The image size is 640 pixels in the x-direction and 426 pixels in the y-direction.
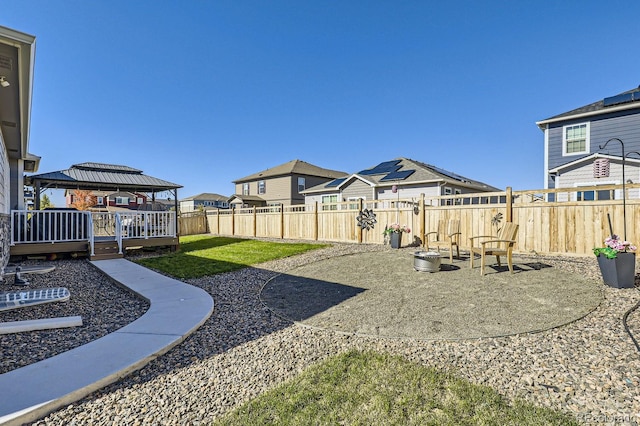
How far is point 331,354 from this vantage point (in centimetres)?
320

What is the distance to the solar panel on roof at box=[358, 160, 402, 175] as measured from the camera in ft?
66.1

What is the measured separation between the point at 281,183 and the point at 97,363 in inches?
1065

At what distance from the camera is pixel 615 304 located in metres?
4.32

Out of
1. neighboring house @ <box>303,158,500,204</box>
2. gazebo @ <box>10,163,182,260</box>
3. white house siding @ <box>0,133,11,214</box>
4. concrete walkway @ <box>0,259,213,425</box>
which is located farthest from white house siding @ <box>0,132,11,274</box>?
neighboring house @ <box>303,158,500,204</box>

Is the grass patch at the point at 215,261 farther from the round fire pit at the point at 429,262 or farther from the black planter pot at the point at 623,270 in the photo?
the black planter pot at the point at 623,270

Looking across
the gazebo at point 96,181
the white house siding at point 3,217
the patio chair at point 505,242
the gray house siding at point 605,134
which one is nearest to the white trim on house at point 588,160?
the gray house siding at point 605,134

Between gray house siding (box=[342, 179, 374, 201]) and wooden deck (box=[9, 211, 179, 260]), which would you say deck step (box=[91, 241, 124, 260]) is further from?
gray house siding (box=[342, 179, 374, 201])

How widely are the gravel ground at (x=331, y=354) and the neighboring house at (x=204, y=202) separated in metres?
42.9

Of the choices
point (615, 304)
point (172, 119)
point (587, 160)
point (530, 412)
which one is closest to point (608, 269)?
point (615, 304)

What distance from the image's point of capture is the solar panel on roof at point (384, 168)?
20.2 m

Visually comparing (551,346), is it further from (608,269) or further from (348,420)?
(608,269)

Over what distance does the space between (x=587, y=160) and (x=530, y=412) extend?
13.5 meters

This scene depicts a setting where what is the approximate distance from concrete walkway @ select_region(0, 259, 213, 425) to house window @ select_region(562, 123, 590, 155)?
1578 centimetres

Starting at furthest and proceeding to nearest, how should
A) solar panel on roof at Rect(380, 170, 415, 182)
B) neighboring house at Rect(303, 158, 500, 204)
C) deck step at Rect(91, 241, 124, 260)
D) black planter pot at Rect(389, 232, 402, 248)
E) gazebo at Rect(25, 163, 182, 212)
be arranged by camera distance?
solar panel on roof at Rect(380, 170, 415, 182)
neighboring house at Rect(303, 158, 500, 204)
gazebo at Rect(25, 163, 182, 212)
black planter pot at Rect(389, 232, 402, 248)
deck step at Rect(91, 241, 124, 260)
